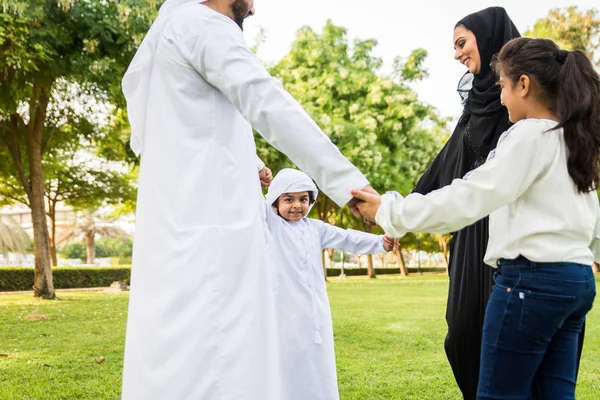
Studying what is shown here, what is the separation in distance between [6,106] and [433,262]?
306ft

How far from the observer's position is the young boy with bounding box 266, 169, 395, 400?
3.78 m

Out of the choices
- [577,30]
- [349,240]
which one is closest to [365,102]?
[577,30]

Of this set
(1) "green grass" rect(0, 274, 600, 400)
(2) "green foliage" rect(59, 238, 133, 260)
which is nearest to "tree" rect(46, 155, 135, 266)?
(1) "green grass" rect(0, 274, 600, 400)

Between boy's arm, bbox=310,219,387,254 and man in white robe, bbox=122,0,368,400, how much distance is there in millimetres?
2030

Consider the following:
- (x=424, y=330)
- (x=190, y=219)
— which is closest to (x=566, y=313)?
(x=190, y=219)

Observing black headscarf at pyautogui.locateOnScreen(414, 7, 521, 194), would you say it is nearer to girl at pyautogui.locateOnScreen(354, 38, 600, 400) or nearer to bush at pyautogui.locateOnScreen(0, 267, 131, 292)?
girl at pyautogui.locateOnScreen(354, 38, 600, 400)

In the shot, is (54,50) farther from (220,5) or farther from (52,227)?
(52,227)

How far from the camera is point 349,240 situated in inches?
172

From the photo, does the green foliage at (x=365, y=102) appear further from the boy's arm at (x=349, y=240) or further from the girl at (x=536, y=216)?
the girl at (x=536, y=216)

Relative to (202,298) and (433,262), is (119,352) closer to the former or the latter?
(202,298)

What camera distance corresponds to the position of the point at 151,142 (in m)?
2.33

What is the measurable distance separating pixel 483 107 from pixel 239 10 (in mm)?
1306

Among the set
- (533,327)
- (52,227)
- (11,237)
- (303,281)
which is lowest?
(533,327)

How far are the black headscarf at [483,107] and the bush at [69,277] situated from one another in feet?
76.1
